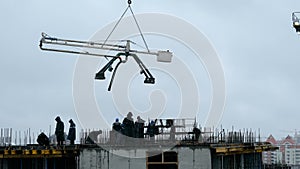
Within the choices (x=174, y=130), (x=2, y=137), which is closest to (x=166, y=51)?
(x=174, y=130)

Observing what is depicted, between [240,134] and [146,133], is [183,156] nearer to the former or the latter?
[146,133]

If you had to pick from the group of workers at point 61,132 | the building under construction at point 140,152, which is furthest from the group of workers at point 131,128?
the group of workers at point 61,132

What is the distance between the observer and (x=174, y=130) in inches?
998

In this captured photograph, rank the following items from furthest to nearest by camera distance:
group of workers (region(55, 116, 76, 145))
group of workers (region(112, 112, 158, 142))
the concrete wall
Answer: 1. group of workers (region(55, 116, 76, 145))
2. group of workers (region(112, 112, 158, 142))
3. the concrete wall

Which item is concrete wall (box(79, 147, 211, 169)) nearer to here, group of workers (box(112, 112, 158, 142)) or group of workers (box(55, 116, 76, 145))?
group of workers (box(112, 112, 158, 142))

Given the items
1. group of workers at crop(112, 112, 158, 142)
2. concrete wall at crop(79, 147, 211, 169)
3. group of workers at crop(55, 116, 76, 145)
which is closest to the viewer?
concrete wall at crop(79, 147, 211, 169)

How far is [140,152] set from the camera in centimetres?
2350

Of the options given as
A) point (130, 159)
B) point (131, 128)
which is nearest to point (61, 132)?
point (131, 128)

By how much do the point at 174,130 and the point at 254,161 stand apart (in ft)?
23.2

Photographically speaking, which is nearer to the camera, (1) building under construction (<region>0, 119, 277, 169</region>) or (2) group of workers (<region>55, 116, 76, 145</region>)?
(1) building under construction (<region>0, 119, 277, 169</region>)

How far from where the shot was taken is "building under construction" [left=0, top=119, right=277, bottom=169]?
912 inches

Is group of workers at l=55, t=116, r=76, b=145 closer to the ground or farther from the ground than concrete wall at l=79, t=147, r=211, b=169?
farther from the ground

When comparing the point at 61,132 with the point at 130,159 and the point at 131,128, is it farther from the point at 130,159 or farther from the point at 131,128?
the point at 130,159

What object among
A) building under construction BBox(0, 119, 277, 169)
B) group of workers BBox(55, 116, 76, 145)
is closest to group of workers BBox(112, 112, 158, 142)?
building under construction BBox(0, 119, 277, 169)
